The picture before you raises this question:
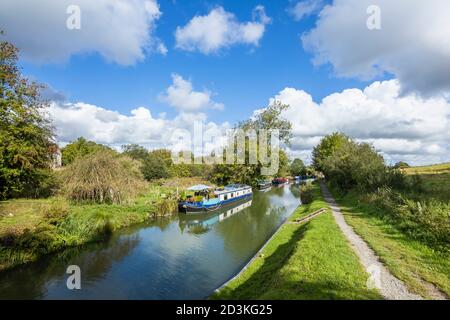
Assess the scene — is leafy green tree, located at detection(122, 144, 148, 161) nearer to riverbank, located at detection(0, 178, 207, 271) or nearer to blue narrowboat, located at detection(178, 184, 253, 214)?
blue narrowboat, located at detection(178, 184, 253, 214)

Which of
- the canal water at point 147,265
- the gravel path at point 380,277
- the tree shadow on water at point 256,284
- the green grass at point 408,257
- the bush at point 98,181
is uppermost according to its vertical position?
the bush at point 98,181

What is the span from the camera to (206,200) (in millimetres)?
28328

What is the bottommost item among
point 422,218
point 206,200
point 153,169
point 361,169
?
point 206,200

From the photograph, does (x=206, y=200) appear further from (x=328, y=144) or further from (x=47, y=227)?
(x=328, y=144)

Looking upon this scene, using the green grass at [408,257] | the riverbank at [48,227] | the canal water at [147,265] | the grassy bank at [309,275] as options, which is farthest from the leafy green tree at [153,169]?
the green grass at [408,257]

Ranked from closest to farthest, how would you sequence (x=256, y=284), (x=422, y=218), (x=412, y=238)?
(x=256, y=284), (x=412, y=238), (x=422, y=218)

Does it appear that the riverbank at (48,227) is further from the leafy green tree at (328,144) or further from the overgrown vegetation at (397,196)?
the leafy green tree at (328,144)

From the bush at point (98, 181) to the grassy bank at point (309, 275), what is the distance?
16142 mm

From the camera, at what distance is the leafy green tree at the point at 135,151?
5911 cm

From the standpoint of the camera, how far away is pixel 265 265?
1154 centimetres

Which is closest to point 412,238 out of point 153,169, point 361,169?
point 361,169

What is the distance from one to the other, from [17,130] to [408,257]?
27.3 metres

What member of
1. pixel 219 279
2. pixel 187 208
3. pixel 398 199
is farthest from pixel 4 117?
pixel 398 199

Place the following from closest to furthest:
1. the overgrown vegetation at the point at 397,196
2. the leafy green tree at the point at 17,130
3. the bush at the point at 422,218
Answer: the bush at the point at 422,218, the overgrown vegetation at the point at 397,196, the leafy green tree at the point at 17,130
